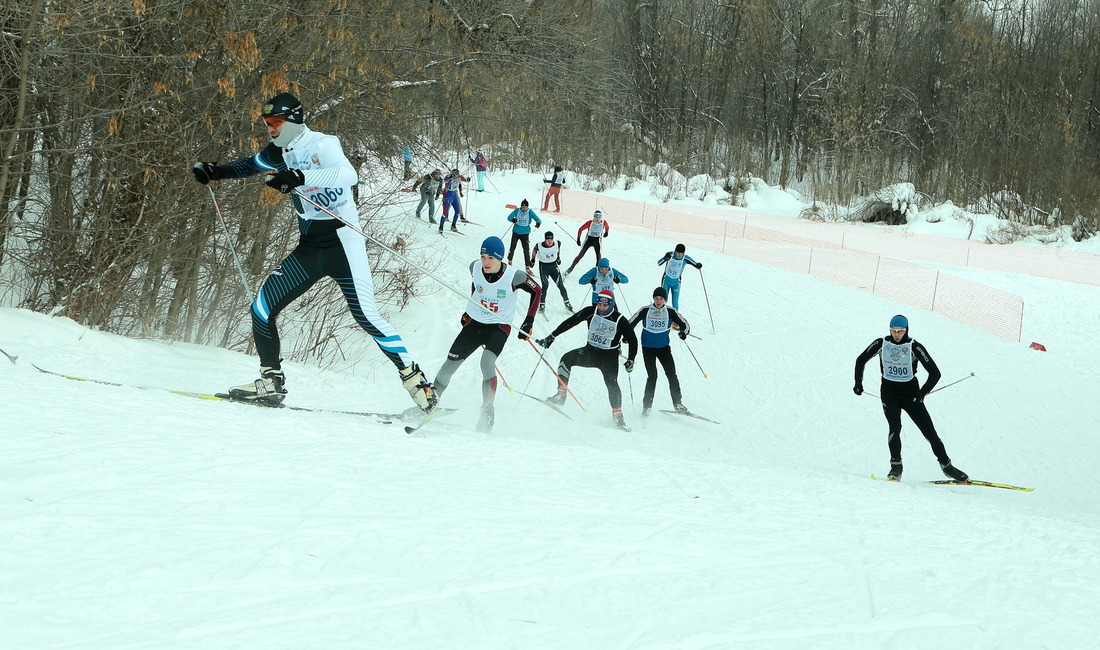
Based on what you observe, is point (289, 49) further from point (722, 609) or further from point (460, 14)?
point (722, 609)

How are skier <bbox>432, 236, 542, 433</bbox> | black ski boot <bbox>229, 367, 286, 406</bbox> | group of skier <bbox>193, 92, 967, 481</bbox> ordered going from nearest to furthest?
group of skier <bbox>193, 92, 967, 481</bbox> → black ski boot <bbox>229, 367, 286, 406</bbox> → skier <bbox>432, 236, 542, 433</bbox>

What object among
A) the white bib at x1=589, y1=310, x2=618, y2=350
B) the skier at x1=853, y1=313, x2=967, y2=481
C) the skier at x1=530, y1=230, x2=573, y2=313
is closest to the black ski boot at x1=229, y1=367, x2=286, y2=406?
the white bib at x1=589, y1=310, x2=618, y2=350

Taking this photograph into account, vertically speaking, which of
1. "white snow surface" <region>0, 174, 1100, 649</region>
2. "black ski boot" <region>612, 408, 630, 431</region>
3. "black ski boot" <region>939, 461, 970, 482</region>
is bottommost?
"black ski boot" <region>612, 408, 630, 431</region>

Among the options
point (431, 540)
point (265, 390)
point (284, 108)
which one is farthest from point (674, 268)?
point (431, 540)

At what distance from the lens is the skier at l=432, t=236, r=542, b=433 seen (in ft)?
23.5

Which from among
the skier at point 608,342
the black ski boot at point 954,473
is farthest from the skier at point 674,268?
the black ski boot at point 954,473

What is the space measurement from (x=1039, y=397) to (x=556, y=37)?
9.21m

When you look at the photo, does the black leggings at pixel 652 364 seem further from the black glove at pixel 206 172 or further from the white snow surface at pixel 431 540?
the black glove at pixel 206 172

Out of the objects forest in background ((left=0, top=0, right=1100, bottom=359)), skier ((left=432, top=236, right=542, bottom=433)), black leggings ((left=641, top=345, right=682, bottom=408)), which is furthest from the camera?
black leggings ((left=641, top=345, right=682, bottom=408))

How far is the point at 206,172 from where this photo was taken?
534 cm

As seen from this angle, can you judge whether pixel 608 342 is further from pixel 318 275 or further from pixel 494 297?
pixel 318 275

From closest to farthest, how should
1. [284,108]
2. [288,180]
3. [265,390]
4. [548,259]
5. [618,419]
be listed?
[288,180] → [284,108] → [265,390] → [618,419] → [548,259]

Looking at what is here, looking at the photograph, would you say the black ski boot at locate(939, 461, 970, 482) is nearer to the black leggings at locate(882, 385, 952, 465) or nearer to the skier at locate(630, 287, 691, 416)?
the black leggings at locate(882, 385, 952, 465)

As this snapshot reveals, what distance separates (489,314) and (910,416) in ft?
14.4
